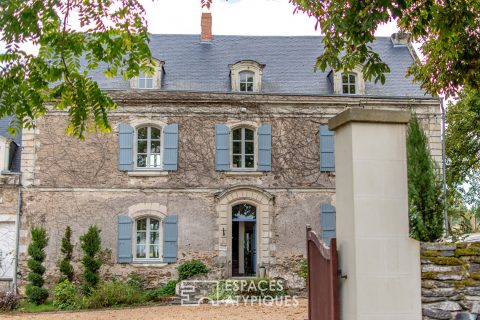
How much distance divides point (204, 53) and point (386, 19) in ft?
43.4

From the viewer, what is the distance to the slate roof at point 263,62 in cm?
1827

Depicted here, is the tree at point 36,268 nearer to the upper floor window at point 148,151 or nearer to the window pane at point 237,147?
the upper floor window at point 148,151

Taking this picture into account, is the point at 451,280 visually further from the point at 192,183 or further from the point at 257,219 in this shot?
the point at 192,183

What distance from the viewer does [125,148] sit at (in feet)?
56.1

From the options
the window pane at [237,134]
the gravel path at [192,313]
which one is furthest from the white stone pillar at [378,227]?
the window pane at [237,134]

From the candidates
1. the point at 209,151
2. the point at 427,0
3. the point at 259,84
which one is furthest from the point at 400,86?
the point at 427,0

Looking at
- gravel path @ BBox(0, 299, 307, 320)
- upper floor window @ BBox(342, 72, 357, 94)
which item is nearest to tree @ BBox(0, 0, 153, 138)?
gravel path @ BBox(0, 299, 307, 320)

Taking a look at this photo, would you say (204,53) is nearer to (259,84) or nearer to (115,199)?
(259,84)

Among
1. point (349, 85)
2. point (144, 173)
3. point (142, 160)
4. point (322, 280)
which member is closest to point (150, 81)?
point (142, 160)

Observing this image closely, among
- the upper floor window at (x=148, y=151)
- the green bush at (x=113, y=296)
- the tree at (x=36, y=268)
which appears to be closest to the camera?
the green bush at (x=113, y=296)

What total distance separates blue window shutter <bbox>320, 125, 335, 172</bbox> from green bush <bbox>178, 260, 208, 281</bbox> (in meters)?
4.55

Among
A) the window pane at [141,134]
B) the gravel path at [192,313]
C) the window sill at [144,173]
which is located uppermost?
the window pane at [141,134]

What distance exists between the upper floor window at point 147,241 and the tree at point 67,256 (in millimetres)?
1869

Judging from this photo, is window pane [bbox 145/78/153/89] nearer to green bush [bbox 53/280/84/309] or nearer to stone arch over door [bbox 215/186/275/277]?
stone arch over door [bbox 215/186/275/277]
